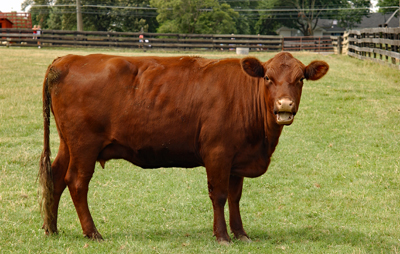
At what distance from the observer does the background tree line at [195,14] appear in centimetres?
5530

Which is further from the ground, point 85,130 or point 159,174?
point 85,130

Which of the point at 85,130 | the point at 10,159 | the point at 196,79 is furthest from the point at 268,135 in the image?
the point at 10,159

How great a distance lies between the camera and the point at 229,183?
534cm

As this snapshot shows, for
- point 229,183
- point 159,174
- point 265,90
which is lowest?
point 159,174

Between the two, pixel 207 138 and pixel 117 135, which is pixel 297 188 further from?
pixel 117 135

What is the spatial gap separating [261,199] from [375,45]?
1845 cm

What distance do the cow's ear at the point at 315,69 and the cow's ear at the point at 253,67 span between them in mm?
489

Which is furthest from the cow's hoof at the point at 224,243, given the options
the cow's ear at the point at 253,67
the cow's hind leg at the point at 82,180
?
the cow's ear at the point at 253,67

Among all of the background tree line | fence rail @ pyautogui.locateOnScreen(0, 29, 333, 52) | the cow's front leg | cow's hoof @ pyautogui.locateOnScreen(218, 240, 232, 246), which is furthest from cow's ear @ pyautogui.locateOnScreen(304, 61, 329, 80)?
the background tree line

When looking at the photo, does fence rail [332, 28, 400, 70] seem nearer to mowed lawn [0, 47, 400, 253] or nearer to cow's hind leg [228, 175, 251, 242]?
mowed lawn [0, 47, 400, 253]

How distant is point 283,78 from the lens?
184 inches

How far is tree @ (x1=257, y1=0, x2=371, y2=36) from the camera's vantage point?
7481 centimetres

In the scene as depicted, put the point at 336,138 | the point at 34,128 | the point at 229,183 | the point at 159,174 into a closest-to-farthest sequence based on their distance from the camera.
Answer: the point at 229,183
the point at 159,174
the point at 336,138
the point at 34,128

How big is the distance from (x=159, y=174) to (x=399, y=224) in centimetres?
382
